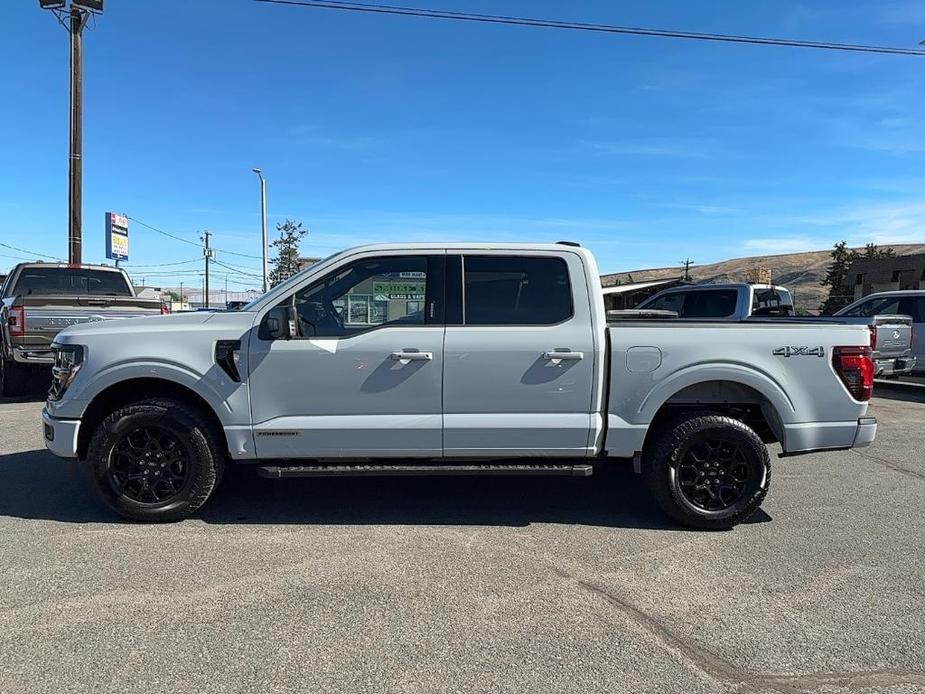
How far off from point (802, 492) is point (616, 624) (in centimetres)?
312

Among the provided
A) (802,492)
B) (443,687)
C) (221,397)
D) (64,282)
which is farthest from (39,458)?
(802,492)

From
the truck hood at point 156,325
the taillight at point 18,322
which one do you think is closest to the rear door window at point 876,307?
the truck hood at point 156,325

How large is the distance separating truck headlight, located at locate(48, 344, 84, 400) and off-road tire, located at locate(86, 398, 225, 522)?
0.38m

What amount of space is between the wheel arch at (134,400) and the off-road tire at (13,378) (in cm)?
595

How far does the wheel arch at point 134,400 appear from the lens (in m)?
4.58

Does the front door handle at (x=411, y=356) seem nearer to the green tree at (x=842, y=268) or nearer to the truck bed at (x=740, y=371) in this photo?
the truck bed at (x=740, y=371)

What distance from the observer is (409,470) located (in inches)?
177

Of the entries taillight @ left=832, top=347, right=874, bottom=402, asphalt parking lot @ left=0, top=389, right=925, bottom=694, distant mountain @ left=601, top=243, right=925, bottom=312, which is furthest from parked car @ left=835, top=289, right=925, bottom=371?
distant mountain @ left=601, top=243, right=925, bottom=312

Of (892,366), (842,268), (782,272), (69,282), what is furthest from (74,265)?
(782,272)

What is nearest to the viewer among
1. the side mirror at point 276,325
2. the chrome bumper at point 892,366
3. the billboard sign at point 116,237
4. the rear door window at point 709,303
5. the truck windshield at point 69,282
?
the side mirror at point 276,325

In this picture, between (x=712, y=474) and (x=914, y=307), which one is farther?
(x=914, y=307)

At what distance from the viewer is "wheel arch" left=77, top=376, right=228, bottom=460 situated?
4.58 metres

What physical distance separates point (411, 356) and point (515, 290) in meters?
0.89

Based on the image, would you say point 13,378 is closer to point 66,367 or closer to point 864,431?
point 66,367
